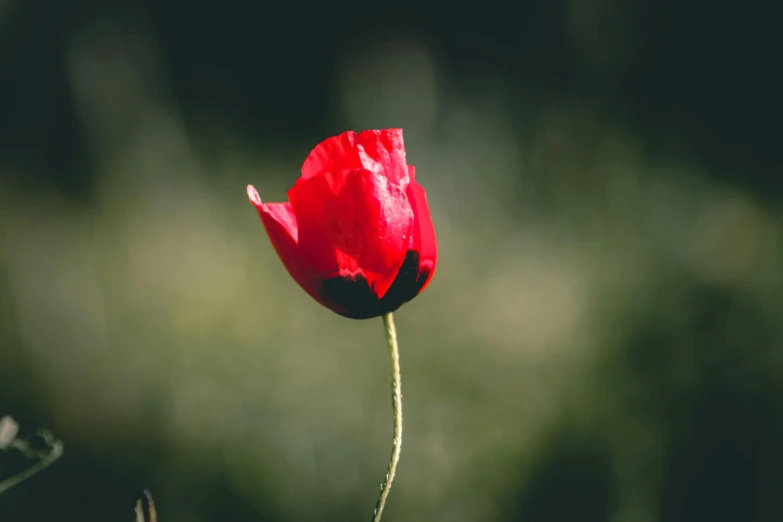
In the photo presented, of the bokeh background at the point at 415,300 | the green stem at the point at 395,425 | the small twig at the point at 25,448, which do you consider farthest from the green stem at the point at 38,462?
the bokeh background at the point at 415,300

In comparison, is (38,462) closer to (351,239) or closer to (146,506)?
(146,506)

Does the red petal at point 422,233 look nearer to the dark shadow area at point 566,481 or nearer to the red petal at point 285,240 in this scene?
the red petal at point 285,240

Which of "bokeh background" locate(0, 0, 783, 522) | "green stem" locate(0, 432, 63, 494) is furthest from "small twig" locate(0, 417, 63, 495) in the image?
"bokeh background" locate(0, 0, 783, 522)

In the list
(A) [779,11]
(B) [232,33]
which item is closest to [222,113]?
(B) [232,33]

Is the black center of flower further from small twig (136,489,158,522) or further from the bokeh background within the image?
the bokeh background

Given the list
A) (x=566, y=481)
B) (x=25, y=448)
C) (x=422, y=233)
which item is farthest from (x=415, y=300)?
(x=25, y=448)

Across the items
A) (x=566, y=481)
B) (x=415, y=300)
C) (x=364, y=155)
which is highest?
(x=364, y=155)

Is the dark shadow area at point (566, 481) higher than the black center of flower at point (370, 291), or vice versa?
the black center of flower at point (370, 291)
